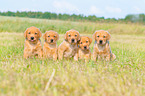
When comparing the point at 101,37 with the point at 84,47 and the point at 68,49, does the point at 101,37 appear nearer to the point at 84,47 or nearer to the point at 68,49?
the point at 84,47

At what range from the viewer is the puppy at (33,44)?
13.5ft

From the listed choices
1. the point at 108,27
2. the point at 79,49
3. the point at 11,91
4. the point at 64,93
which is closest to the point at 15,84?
the point at 11,91

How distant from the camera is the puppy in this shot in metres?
4.13

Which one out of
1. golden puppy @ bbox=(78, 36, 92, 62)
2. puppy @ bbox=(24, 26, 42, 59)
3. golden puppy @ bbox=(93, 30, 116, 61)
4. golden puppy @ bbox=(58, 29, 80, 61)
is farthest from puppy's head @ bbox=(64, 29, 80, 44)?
puppy @ bbox=(24, 26, 42, 59)

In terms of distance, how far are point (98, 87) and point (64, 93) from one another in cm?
40

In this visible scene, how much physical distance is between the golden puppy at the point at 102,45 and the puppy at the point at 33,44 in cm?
132

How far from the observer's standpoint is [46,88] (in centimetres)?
194

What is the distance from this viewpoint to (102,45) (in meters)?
4.25

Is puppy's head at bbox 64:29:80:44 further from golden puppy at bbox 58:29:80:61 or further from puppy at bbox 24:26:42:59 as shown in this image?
puppy at bbox 24:26:42:59

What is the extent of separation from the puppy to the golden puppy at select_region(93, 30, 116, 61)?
4.33 ft

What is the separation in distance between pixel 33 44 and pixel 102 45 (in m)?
1.64

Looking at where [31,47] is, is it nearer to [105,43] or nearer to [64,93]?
[105,43]

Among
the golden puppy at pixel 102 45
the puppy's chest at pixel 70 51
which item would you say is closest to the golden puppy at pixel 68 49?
the puppy's chest at pixel 70 51

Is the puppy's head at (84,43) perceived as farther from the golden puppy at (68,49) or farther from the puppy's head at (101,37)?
the puppy's head at (101,37)
